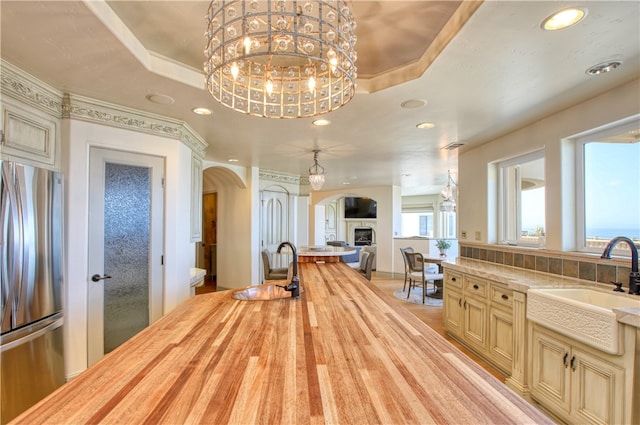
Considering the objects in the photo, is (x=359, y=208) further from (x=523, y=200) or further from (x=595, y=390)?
(x=595, y=390)

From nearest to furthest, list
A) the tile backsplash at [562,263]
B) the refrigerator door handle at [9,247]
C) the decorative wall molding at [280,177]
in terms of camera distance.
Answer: the refrigerator door handle at [9,247], the tile backsplash at [562,263], the decorative wall molding at [280,177]

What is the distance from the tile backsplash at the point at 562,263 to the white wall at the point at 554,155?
120mm

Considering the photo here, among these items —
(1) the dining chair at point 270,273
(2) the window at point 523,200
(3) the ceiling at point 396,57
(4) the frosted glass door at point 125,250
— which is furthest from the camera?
Result: (1) the dining chair at point 270,273

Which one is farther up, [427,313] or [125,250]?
[125,250]

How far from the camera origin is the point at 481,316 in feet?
9.79

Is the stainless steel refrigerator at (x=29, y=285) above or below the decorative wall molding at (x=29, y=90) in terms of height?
below

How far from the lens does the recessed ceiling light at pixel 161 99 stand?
248 cm

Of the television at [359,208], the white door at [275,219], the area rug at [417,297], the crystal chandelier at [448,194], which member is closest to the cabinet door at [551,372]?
the area rug at [417,297]

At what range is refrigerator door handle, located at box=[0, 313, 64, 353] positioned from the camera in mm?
1813

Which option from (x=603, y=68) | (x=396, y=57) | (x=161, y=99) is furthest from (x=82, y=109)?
(x=603, y=68)

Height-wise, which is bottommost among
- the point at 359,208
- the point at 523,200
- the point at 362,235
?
the point at 362,235

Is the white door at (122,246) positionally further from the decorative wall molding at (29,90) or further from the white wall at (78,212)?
the decorative wall molding at (29,90)

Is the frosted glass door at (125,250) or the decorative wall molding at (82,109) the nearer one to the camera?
the decorative wall molding at (82,109)

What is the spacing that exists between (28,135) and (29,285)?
103 centimetres
